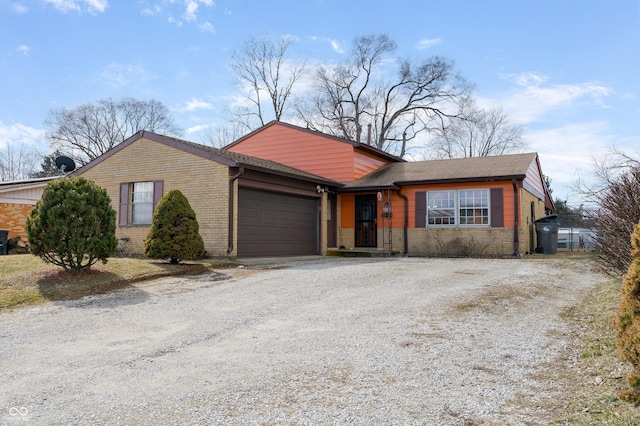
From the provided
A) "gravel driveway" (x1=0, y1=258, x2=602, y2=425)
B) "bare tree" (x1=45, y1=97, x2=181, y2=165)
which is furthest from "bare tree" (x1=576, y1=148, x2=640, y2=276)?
"bare tree" (x1=45, y1=97, x2=181, y2=165)

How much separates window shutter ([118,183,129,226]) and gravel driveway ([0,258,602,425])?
22.5 feet

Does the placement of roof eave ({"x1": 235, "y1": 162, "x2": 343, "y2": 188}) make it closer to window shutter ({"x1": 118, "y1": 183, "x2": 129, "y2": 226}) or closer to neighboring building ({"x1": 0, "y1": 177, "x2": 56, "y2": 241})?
window shutter ({"x1": 118, "y1": 183, "x2": 129, "y2": 226})

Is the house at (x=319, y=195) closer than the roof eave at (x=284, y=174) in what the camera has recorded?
No

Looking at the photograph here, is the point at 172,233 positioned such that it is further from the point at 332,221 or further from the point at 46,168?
the point at 46,168

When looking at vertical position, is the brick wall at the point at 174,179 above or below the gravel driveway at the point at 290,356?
above

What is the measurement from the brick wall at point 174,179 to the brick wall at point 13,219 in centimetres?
331

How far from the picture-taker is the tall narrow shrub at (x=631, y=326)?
307 centimetres

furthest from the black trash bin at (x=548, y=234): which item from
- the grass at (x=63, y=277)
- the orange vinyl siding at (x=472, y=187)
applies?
the grass at (x=63, y=277)

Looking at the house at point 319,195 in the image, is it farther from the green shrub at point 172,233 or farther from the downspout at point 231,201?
the green shrub at point 172,233

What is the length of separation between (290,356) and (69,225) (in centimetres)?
686

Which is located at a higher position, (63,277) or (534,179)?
(534,179)

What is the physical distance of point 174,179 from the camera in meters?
14.5

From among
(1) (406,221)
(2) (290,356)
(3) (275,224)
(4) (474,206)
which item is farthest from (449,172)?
(2) (290,356)

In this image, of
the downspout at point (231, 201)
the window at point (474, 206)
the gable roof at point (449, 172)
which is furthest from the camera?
the window at point (474, 206)
